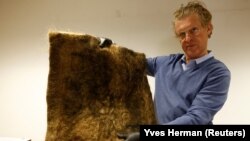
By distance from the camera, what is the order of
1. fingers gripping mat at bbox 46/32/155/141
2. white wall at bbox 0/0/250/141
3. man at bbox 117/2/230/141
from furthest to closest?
white wall at bbox 0/0/250/141 < man at bbox 117/2/230/141 < fingers gripping mat at bbox 46/32/155/141

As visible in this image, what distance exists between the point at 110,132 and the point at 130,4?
200cm

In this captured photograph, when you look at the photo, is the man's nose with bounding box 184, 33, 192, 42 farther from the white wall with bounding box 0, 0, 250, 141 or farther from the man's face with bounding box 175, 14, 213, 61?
the white wall with bounding box 0, 0, 250, 141

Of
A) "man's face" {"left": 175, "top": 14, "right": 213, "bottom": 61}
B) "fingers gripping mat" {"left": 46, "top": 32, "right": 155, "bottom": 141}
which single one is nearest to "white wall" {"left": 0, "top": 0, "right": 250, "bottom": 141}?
"man's face" {"left": 175, "top": 14, "right": 213, "bottom": 61}

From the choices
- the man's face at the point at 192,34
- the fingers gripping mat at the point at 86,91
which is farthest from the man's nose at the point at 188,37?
the fingers gripping mat at the point at 86,91

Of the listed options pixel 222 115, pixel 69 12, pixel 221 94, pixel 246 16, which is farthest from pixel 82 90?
pixel 69 12

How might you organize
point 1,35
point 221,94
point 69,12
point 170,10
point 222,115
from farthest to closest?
point 1,35 → point 69,12 → point 170,10 → point 222,115 → point 221,94

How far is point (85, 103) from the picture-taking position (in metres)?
0.81

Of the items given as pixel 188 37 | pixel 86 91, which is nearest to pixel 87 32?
pixel 188 37

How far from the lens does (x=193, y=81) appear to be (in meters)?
1.05

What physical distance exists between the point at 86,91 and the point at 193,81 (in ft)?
1.41

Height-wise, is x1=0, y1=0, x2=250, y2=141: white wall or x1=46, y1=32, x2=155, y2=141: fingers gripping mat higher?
x1=0, y1=0, x2=250, y2=141: white wall

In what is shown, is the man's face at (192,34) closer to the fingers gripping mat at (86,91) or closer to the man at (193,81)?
the man at (193,81)

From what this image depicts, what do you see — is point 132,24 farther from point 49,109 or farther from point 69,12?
point 49,109

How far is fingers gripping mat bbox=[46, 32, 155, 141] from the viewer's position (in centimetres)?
76
